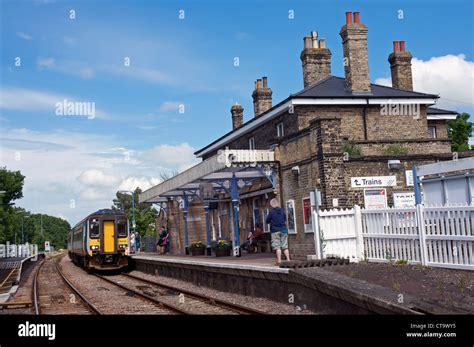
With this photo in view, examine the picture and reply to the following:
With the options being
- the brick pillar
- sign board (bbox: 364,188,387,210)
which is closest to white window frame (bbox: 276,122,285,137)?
sign board (bbox: 364,188,387,210)

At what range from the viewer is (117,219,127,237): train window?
1029 inches

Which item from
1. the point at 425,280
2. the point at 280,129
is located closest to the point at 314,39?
the point at 280,129

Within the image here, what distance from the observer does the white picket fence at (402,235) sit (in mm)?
9891

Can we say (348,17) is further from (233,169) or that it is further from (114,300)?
(114,300)

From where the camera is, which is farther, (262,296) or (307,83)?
(307,83)

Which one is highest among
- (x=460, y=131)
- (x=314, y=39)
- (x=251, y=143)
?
(x=314, y=39)

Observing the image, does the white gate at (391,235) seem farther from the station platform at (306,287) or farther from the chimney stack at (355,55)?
the chimney stack at (355,55)

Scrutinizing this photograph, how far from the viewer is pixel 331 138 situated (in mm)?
15469

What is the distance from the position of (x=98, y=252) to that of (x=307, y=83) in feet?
39.8

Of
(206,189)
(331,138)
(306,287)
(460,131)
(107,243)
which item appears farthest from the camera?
(460,131)

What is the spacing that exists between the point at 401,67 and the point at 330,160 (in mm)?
12207
